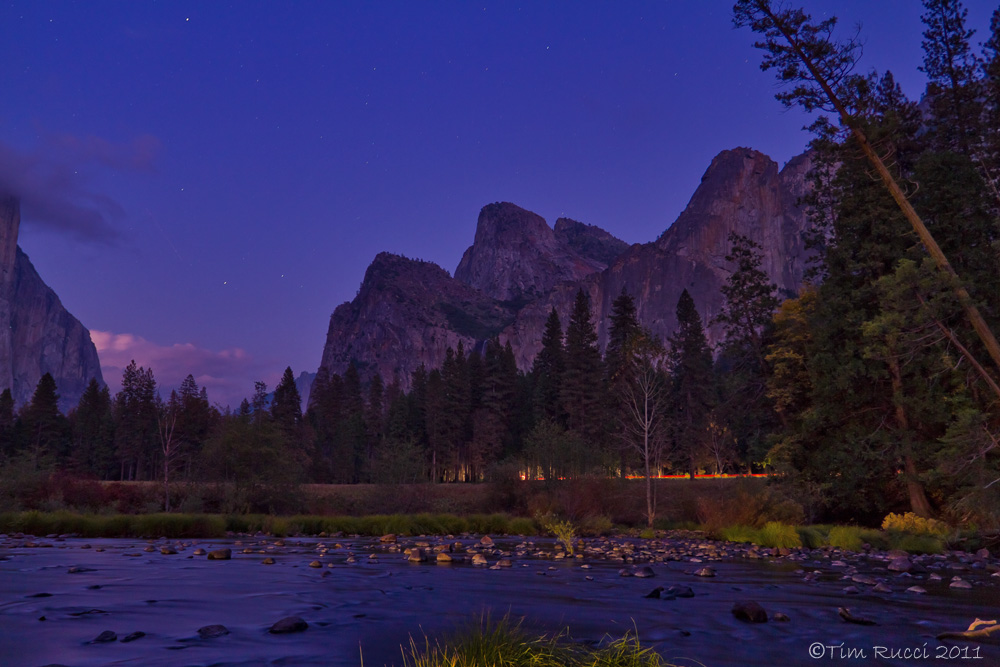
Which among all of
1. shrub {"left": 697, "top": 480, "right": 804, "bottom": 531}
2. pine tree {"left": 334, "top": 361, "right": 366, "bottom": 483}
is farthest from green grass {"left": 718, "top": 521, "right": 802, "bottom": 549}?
pine tree {"left": 334, "top": 361, "right": 366, "bottom": 483}

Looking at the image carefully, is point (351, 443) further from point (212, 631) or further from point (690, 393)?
point (212, 631)

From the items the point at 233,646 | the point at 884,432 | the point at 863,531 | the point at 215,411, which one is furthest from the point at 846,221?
the point at 215,411

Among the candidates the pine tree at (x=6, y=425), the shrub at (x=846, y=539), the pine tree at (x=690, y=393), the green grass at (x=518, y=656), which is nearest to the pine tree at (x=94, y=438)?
the pine tree at (x=6, y=425)

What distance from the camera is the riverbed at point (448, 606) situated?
19.1 feet

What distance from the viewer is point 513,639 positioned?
4340 mm

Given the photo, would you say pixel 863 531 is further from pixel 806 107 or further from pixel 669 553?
pixel 806 107

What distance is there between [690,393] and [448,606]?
60254 millimetres

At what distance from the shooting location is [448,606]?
8531 millimetres

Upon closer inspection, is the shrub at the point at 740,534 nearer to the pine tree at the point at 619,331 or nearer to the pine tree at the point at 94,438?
the pine tree at the point at 619,331

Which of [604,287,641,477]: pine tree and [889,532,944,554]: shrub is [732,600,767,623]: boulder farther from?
[604,287,641,477]: pine tree

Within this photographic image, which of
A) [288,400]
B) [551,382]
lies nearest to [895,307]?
[551,382]

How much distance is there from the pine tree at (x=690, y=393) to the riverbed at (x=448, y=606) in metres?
46.6

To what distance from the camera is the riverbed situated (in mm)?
5836

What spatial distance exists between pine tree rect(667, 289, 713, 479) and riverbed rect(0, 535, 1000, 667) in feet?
153
